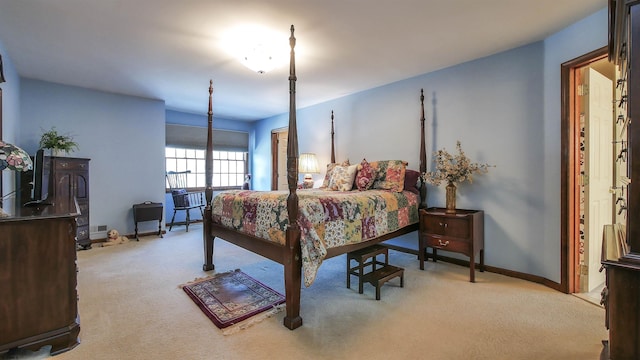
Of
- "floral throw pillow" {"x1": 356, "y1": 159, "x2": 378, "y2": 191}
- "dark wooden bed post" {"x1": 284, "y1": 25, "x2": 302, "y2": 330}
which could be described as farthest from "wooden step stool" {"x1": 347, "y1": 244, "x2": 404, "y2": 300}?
"floral throw pillow" {"x1": 356, "y1": 159, "x2": 378, "y2": 191}

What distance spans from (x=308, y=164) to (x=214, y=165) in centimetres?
299

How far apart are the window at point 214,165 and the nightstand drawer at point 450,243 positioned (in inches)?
199

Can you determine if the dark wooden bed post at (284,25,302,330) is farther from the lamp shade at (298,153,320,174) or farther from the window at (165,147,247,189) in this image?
the window at (165,147,247,189)

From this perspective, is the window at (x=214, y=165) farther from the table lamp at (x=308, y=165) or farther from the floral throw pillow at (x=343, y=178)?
the floral throw pillow at (x=343, y=178)

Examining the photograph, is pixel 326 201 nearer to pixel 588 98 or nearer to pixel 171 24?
pixel 171 24

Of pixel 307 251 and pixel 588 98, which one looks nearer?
pixel 307 251

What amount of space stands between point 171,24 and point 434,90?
121 inches

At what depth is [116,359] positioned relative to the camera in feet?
5.60

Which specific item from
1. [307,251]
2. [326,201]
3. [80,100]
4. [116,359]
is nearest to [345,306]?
[307,251]

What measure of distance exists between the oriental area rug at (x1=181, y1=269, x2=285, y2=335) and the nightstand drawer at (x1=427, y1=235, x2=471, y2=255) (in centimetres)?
182

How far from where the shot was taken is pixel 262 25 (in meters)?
2.47

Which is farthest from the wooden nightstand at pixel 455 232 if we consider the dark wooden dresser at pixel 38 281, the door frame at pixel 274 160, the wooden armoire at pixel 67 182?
the wooden armoire at pixel 67 182

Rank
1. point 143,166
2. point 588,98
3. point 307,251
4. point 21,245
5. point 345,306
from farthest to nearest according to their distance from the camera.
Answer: point 143,166, point 588,98, point 345,306, point 307,251, point 21,245

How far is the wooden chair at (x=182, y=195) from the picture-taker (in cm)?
540
